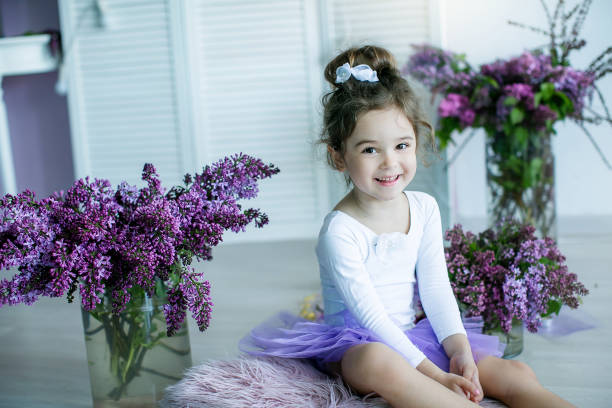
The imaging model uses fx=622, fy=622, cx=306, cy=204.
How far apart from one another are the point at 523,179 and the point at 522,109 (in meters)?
0.25

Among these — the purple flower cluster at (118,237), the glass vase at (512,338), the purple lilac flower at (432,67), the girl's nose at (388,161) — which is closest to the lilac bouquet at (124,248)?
the purple flower cluster at (118,237)

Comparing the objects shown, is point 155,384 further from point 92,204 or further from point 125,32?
point 125,32

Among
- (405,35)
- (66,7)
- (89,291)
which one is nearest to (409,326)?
(89,291)

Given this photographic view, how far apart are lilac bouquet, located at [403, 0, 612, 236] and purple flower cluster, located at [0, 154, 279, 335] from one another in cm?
116

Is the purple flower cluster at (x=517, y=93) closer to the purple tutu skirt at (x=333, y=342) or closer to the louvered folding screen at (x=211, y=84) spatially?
the louvered folding screen at (x=211, y=84)

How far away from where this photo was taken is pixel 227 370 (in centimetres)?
120

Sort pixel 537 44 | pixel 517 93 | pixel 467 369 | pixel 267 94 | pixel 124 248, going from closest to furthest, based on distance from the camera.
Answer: pixel 124 248 → pixel 467 369 → pixel 517 93 → pixel 537 44 → pixel 267 94

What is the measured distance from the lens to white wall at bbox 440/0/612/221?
8.75 ft

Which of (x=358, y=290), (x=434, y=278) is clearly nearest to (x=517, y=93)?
(x=434, y=278)

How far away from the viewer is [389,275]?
131cm

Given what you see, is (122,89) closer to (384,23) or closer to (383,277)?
(384,23)

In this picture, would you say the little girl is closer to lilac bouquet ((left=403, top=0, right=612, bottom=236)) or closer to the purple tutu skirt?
the purple tutu skirt

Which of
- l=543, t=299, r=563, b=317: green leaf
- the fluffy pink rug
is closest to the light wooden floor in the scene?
l=543, t=299, r=563, b=317: green leaf

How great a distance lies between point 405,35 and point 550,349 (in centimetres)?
161
